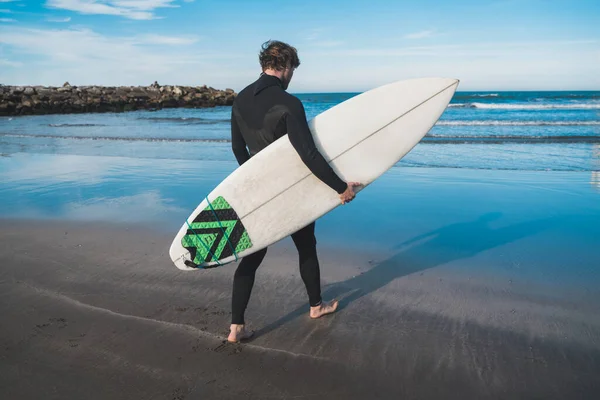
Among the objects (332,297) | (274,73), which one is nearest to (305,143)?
(274,73)

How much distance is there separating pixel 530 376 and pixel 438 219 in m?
2.69

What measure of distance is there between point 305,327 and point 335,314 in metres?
0.25

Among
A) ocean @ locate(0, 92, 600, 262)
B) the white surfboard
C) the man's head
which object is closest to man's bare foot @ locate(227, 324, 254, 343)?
the white surfboard

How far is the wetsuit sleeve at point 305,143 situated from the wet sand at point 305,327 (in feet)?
2.96

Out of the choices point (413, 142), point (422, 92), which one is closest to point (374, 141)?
point (413, 142)

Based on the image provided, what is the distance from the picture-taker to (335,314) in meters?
2.92

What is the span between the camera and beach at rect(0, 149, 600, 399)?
2.22 m

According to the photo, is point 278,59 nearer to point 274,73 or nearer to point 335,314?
point 274,73

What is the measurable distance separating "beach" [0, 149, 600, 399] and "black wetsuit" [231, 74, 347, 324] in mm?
328

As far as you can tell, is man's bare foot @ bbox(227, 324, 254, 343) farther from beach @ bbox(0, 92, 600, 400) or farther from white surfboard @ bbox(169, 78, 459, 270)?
white surfboard @ bbox(169, 78, 459, 270)

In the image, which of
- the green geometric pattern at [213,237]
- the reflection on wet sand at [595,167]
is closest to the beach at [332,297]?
the reflection on wet sand at [595,167]

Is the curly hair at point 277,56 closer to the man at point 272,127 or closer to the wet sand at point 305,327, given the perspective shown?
the man at point 272,127

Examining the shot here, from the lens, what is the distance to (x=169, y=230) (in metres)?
4.61

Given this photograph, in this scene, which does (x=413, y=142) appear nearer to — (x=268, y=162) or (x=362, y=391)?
(x=268, y=162)
